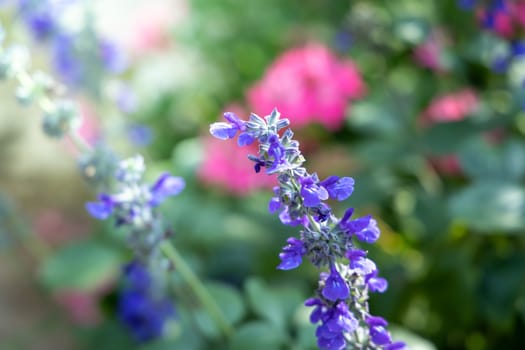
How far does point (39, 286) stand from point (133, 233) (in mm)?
1263

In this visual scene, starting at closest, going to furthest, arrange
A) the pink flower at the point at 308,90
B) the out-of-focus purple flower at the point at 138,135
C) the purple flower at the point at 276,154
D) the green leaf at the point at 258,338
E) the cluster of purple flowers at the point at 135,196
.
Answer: the purple flower at the point at 276,154
the cluster of purple flowers at the point at 135,196
the green leaf at the point at 258,338
the out-of-focus purple flower at the point at 138,135
the pink flower at the point at 308,90

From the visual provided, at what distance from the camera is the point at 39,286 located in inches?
80.7

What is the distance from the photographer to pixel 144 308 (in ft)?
4.39

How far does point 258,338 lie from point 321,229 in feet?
1.13

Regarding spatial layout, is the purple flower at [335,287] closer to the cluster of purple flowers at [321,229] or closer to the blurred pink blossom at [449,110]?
the cluster of purple flowers at [321,229]

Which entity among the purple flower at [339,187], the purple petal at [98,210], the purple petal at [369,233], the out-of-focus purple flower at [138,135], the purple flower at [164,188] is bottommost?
the purple petal at [369,233]

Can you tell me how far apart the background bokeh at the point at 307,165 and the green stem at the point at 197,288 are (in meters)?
0.06

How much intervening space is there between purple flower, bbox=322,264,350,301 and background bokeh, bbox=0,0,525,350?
32 centimetres

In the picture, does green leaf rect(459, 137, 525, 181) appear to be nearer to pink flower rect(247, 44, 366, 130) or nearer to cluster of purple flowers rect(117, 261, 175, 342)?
pink flower rect(247, 44, 366, 130)

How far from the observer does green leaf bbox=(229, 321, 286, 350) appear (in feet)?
3.16

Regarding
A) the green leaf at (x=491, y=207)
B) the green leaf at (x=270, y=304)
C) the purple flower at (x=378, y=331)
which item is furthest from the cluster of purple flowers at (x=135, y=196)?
the green leaf at (x=491, y=207)

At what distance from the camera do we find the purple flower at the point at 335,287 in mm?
661

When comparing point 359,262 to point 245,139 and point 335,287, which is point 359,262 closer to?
point 335,287

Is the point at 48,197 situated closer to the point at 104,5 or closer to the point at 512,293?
the point at 104,5
